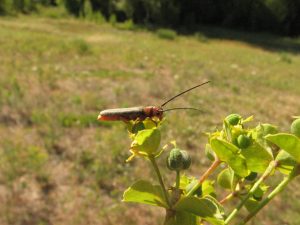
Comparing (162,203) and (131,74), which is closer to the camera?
(162,203)

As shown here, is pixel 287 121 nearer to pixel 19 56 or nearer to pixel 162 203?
pixel 19 56

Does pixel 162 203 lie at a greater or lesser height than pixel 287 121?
greater

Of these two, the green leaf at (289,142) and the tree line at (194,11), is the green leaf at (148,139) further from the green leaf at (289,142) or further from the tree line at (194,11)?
the tree line at (194,11)

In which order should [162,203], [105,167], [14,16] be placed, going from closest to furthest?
[162,203] < [105,167] < [14,16]

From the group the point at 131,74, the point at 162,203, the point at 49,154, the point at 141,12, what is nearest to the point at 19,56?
the point at 131,74

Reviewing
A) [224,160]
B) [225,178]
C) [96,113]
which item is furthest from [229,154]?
[96,113]

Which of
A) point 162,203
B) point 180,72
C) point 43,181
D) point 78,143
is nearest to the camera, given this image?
point 162,203

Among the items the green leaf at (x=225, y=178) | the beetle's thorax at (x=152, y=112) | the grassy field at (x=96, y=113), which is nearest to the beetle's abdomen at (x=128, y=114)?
the beetle's thorax at (x=152, y=112)

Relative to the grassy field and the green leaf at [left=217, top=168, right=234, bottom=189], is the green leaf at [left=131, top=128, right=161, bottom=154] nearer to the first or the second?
the green leaf at [left=217, top=168, right=234, bottom=189]
